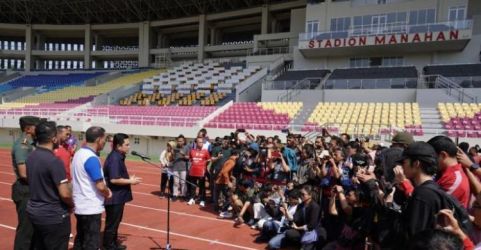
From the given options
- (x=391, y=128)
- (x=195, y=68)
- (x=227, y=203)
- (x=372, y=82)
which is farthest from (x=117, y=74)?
(x=227, y=203)

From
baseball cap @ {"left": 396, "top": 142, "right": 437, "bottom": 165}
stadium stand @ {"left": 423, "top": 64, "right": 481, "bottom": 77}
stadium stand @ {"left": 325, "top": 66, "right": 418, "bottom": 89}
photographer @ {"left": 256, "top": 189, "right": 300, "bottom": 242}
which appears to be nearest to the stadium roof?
stadium stand @ {"left": 325, "top": 66, "right": 418, "bottom": 89}

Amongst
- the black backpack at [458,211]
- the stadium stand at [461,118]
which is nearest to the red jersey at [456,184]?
the black backpack at [458,211]

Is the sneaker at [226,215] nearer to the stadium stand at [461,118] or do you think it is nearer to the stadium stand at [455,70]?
the stadium stand at [461,118]

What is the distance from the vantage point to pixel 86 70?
4591 cm

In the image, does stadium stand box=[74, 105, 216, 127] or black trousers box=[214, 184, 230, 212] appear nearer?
black trousers box=[214, 184, 230, 212]

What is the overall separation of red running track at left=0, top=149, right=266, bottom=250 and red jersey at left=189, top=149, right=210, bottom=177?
0.87m

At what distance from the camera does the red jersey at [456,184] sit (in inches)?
116

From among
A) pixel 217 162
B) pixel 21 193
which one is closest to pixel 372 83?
pixel 217 162

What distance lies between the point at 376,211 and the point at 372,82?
19920mm

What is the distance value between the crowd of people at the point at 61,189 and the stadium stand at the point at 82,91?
31387 millimetres

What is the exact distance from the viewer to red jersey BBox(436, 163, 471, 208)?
2.95 meters

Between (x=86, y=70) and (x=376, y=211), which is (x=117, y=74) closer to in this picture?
(x=86, y=70)

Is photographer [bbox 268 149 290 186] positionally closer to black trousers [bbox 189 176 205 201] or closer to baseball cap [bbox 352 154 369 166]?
black trousers [bbox 189 176 205 201]

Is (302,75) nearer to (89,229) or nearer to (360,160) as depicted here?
(360,160)
